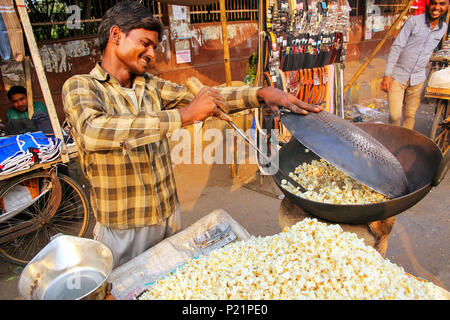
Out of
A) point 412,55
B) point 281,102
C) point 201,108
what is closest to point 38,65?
point 201,108

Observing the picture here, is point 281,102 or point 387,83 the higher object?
point 281,102

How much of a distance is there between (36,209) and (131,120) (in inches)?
101

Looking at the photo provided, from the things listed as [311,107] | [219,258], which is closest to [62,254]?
[219,258]

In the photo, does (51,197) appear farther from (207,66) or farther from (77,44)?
(207,66)

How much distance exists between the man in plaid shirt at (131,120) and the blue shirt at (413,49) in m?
3.72

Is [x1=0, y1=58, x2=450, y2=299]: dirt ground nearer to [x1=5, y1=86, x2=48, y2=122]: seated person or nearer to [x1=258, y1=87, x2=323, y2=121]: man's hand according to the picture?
[x1=5, y1=86, x2=48, y2=122]: seated person

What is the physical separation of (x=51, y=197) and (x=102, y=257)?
2.38 metres

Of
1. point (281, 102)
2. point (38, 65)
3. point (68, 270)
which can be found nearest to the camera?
point (68, 270)

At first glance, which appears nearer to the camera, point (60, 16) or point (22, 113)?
point (22, 113)

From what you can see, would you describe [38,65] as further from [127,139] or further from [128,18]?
[127,139]

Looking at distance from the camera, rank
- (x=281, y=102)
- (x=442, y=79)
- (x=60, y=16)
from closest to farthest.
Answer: (x=281, y=102)
(x=442, y=79)
(x=60, y=16)

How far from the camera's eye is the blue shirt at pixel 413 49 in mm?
4320

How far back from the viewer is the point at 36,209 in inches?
126

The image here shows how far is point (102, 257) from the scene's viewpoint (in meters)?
1.29
